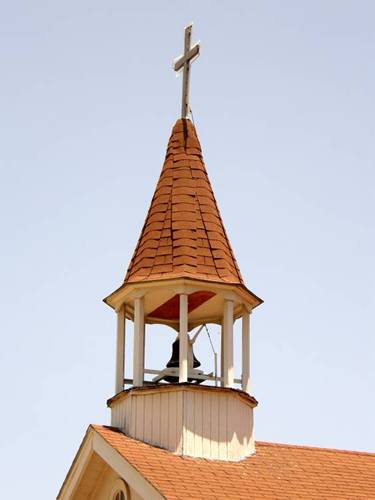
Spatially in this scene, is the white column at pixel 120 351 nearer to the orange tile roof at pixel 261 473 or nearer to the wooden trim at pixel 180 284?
the wooden trim at pixel 180 284

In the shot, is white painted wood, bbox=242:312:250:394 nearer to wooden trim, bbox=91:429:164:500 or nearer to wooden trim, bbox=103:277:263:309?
wooden trim, bbox=103:277:263:309

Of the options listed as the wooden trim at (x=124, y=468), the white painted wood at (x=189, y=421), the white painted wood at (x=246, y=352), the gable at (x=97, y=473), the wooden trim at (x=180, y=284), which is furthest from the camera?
the white painted wood at (x=246, y=352)

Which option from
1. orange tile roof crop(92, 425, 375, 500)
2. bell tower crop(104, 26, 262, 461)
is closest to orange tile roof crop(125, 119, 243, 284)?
bell tower crop(104, 26, 262, 461)

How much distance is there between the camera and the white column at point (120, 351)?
29516 mm

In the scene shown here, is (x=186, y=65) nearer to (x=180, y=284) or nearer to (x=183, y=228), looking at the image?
(x=183, y=228)

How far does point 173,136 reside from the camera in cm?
3130

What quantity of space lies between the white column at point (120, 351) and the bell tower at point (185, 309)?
20mm

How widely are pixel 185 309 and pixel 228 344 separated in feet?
3.84

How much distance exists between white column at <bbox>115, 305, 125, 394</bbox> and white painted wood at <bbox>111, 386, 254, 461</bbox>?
2.85ft

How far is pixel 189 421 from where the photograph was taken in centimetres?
2789

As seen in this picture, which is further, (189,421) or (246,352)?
(246,352)

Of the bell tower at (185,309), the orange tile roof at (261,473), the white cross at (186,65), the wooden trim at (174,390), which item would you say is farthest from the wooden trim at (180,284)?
the white cross at (186,65)

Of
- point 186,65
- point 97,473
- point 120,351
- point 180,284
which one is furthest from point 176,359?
point 186,65

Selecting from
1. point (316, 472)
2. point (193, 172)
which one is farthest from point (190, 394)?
point (193, 172)
